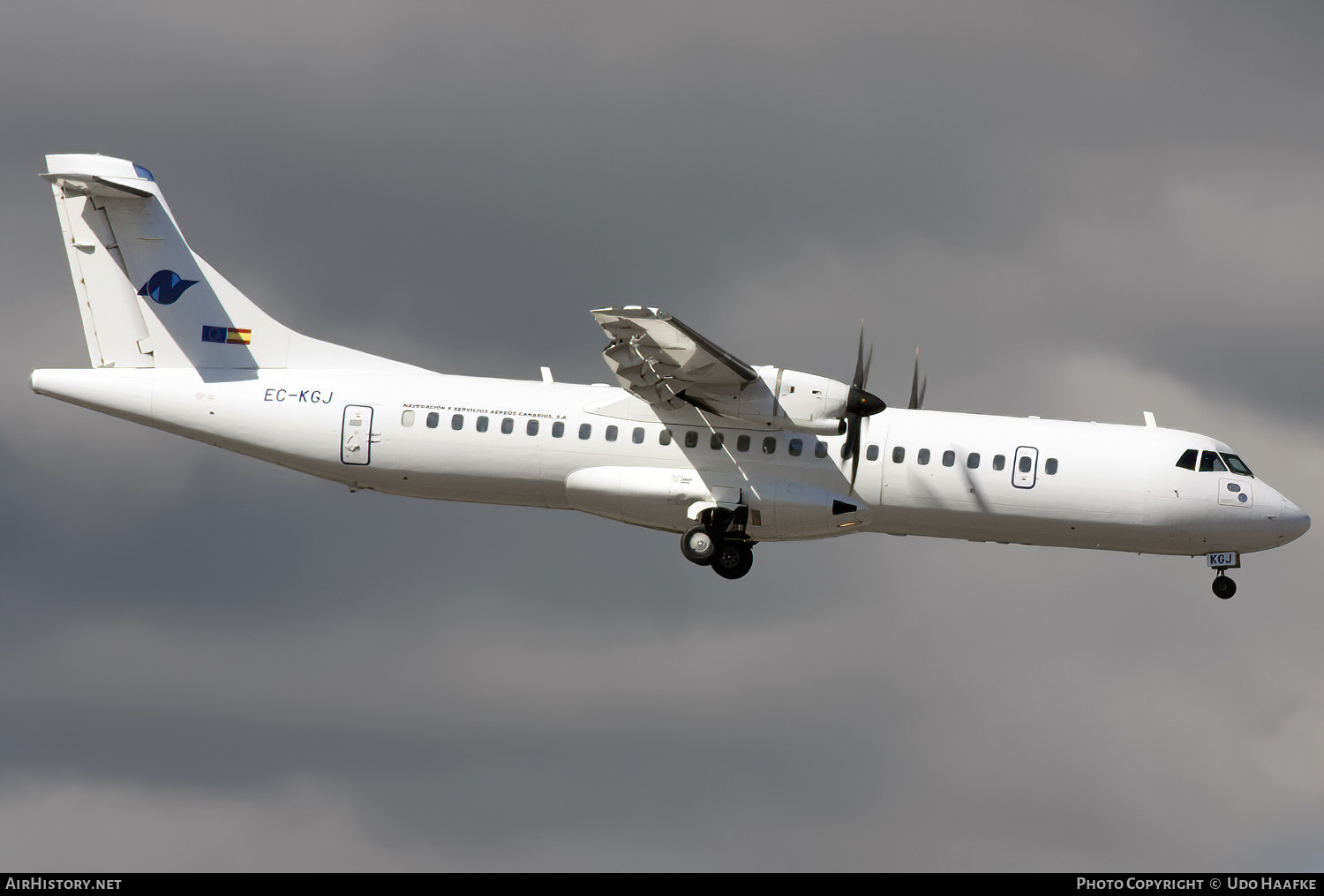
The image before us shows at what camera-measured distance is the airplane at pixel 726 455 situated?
27547mm

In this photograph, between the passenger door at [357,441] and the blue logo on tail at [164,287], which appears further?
the blue logo on tail at [164,287]

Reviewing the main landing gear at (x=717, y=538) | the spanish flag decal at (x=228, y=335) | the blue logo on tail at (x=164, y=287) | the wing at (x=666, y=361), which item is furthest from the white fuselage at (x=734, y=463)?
the blue logo on tail at (x=164, y=287)

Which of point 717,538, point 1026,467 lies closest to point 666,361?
point 717,538

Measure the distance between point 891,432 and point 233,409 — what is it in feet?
46.2

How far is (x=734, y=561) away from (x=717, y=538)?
3.28ft

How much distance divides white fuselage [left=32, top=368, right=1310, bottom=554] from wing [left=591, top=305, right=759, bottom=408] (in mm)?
819

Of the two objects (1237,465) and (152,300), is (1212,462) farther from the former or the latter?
(152,300)

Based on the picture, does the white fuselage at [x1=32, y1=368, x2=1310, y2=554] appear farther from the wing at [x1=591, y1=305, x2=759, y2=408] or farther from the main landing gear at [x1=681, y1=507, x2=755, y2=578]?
the wing at [x1=591, y1=305, x2=759, y2=408]

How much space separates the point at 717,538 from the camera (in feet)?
90.6

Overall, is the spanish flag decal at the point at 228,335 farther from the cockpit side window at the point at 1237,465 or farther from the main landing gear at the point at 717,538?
the cockpit side window at the point at 1237,465

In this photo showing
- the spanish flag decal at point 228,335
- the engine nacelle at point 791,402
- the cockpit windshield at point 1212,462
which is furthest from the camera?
the spanish flag decal at point 228,335

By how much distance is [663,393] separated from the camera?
27516 mm

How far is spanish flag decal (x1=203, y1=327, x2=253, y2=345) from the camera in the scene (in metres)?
29.8

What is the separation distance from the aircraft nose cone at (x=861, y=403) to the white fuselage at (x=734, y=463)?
137 centimetres
